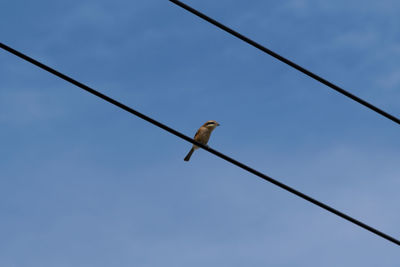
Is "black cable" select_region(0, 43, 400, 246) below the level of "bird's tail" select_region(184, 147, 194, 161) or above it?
below

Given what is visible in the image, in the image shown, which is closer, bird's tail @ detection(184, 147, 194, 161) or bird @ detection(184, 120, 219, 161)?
bird @ detection(184, 120, 219, 161)

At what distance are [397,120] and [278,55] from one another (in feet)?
5.03

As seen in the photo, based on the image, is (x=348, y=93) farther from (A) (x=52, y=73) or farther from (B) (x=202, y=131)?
(B) (x=202, y=131)

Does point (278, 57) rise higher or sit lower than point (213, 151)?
higher

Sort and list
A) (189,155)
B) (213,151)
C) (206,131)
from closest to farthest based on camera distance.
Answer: (213,151) < (206,131) < (189,155)

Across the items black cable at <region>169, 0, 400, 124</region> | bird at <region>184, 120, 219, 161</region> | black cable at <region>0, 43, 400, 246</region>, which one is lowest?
black cable at <region>0, 43, 400, 246</region>

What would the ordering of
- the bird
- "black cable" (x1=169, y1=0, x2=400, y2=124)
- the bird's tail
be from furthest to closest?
1. the bird's tail
2. the bird
3. "black cable" (x1=169, y1=0, x2=400, y2=124)

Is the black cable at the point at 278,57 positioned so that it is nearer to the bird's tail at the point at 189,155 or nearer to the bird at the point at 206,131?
the bird at the point at 206,131

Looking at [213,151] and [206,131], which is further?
[206,131]

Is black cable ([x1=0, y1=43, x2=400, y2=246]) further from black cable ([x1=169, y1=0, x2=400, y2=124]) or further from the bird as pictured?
the bird

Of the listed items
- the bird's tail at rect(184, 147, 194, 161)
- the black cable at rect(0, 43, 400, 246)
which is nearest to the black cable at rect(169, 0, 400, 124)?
the black cable at rect(0, 43, 400, 246)

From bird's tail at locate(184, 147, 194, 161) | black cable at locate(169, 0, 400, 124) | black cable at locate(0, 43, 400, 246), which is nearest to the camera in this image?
black cable at locate(0, 43, 400, 246)

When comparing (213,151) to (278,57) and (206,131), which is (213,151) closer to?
(278,57)

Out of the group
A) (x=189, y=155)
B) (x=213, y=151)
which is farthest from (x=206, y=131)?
(x=213, y=151)
